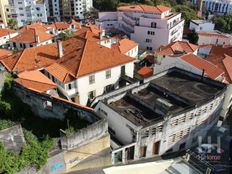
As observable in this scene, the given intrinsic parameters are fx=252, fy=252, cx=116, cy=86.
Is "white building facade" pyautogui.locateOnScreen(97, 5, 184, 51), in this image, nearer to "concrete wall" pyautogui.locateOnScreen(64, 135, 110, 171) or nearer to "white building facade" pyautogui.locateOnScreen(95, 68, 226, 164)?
"white building facade" pyautogui.locateOnScreen(95, 68, 226, 164)

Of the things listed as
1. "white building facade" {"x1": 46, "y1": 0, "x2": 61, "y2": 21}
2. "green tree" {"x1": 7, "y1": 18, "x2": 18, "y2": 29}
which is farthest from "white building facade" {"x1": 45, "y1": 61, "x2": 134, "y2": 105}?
"white building facade" {"x1": 46, "y1": 0, "x2": 61, "y2": 21}

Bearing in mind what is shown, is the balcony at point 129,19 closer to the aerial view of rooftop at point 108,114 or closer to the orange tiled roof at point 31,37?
the orange tiled roof at point 31,37

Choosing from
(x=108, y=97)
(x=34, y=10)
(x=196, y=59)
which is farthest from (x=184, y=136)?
(x=34, y=10)

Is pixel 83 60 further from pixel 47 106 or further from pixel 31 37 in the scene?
pixel 31 37

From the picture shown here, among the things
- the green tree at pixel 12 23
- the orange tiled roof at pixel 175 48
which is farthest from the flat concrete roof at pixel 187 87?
the green tree at pixel 12 23

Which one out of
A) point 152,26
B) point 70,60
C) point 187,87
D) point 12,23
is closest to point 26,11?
point 12,23
